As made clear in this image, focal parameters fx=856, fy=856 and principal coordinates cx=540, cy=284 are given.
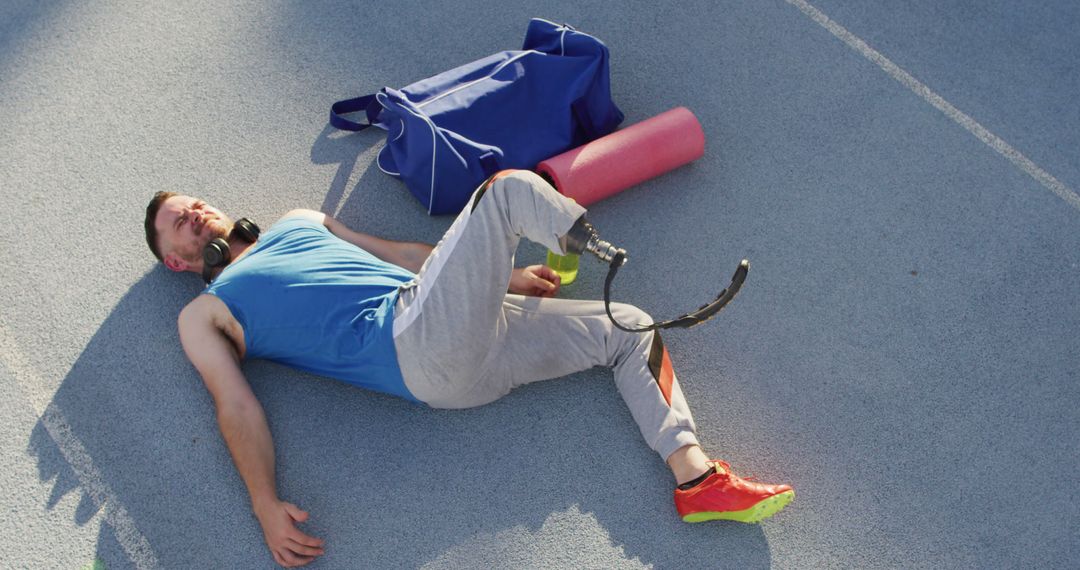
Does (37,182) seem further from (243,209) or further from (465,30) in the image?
(465,30)

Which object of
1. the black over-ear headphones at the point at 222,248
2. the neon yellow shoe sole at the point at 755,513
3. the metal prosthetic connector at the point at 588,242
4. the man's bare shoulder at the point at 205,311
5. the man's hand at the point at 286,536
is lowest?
the neon yellow shoe sole at the point at 755,513

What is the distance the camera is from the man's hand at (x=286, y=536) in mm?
2150

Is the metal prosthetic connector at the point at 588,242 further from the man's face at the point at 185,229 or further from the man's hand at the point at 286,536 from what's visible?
the man's face at the point at 185,229

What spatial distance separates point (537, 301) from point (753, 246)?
0.77 meters

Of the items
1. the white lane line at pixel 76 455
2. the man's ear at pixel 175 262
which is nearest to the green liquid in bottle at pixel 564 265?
the man's ear at pixel 175 262

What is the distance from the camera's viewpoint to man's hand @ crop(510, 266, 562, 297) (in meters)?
2.51

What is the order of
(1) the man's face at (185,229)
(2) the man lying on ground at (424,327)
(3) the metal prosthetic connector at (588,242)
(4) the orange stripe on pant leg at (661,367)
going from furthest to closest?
1. (1) the man's face at (185,229)
2. (4) the orange stripe on pant leg at (661,367)
3. (2) the man lying on ground at (424,327)
4. (3) the metal prosthetic connector at (588,242)

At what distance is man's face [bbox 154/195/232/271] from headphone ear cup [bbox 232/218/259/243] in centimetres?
3

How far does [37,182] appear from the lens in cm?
280

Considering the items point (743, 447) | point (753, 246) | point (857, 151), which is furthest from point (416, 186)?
point (857, 151)

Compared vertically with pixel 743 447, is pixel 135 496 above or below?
above

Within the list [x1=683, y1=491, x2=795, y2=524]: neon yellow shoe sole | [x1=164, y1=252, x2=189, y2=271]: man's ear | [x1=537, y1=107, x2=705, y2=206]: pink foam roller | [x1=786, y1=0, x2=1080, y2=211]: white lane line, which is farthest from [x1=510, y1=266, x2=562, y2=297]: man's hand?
[x1=786, y1=0, x2=1080, y2=211]: white lane line

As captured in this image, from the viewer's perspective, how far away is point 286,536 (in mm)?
2146

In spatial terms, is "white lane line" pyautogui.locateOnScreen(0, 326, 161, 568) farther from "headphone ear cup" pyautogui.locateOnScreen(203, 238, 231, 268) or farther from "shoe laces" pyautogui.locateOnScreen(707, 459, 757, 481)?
"shoe laces" pyautogui.locateOnScreen(707, 459, 757, 481)
